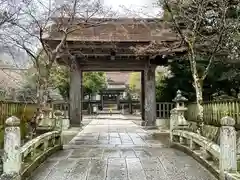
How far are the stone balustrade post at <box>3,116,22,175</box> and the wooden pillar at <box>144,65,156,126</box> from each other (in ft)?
44.1

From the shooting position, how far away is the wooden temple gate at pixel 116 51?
16.9 m

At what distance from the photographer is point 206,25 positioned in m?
12.6

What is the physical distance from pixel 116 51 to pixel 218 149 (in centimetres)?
1165

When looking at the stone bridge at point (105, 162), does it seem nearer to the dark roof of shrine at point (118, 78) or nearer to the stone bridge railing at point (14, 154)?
the stone bridge railing at point (14, 154)

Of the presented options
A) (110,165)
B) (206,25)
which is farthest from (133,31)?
(110,165)

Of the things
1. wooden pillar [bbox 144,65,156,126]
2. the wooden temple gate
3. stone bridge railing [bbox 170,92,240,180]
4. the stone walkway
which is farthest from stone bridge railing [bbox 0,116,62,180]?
wooden pillar [bbox 144,65,156,126]

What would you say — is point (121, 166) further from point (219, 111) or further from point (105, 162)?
point (219, 111)

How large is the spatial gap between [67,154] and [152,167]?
9.50 ft

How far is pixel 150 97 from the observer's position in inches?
738

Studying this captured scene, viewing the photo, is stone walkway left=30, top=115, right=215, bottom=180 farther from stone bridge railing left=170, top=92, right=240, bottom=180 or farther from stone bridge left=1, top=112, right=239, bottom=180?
stone bridge railing left=170, top=92, right=240, bottom=180

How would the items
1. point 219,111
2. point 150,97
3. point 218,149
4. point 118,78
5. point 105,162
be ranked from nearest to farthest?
point 218,149, point 105,162, point 219,111, point 150,97, point 118,78

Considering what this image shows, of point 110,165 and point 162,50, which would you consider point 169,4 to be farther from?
point 110,165

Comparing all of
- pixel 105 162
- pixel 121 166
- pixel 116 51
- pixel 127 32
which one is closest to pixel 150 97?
pixel 116 51

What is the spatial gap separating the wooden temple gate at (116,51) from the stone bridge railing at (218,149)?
6724 millimetres
